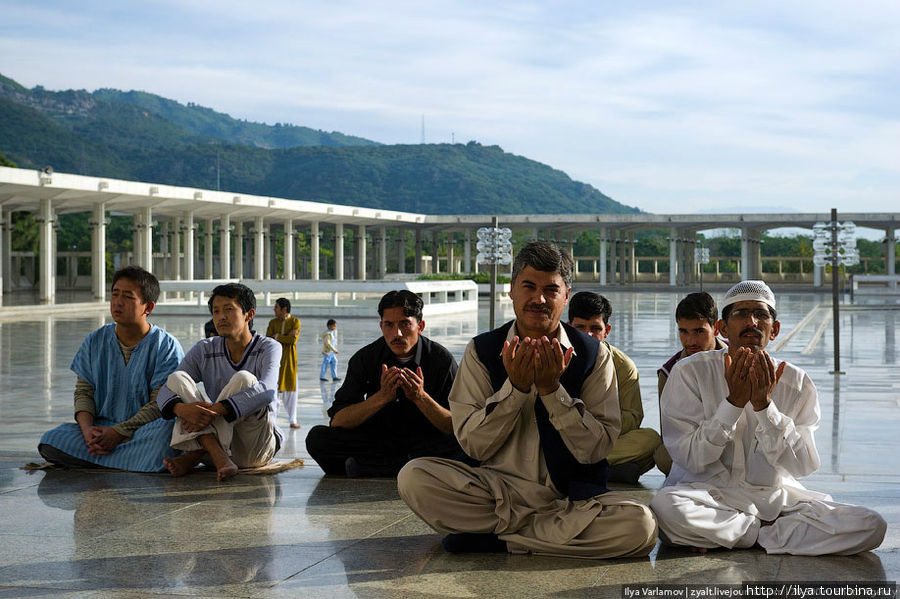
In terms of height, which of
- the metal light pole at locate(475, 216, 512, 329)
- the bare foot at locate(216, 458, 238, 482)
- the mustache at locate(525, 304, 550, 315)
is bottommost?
the bare foot at locate(216, 458, 238, 482)

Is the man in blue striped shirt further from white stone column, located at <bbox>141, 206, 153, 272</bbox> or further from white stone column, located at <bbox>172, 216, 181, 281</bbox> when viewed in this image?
white stone column, located at <bbox>172, 216, 181, 281</bbox>

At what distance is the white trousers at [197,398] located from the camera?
544 cm

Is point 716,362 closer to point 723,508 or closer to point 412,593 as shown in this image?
point 723,508

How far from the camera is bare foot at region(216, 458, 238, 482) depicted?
217 inches

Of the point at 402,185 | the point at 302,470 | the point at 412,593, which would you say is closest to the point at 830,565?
the point at 412,593

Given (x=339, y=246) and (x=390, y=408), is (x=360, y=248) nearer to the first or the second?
(x=339, y=246)

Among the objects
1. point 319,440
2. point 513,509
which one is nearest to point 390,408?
point 319,440

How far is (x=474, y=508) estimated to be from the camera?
13.3ft

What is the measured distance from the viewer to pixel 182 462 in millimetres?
5668

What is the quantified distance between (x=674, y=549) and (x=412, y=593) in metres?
1.23

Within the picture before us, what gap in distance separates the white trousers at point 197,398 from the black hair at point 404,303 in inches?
34.4

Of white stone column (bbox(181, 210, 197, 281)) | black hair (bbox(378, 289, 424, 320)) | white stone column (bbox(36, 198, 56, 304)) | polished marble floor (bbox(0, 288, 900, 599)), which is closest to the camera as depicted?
polished marble floor (bbox(0, 288, 900, 599))

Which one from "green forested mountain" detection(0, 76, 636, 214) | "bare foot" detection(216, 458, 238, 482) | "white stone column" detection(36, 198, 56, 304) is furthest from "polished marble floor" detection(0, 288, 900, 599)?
"green forested mountain" detection(0, 76, 636, 214)

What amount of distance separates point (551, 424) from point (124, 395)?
→ 3.03m
